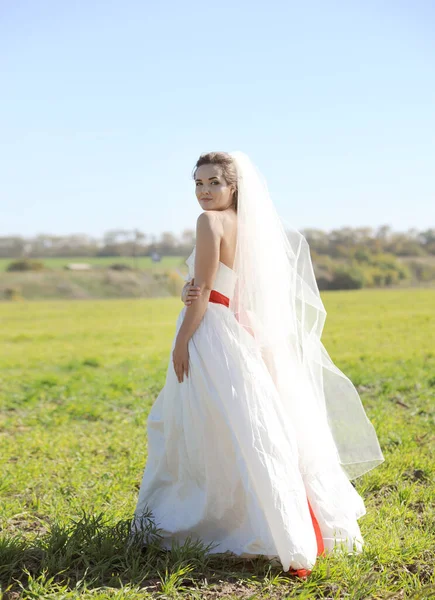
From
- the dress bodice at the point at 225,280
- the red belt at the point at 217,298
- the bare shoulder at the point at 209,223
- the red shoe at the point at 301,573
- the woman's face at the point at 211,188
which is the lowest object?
the red shoe at the point at 301,573

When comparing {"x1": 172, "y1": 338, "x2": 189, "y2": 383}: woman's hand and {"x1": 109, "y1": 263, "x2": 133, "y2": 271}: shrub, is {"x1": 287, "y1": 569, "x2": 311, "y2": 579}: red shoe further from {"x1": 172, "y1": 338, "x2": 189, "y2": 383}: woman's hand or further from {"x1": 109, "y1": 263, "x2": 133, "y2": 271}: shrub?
{"x1": 109, "y1": 263, "x2": 133, "y2": 271}: shrub

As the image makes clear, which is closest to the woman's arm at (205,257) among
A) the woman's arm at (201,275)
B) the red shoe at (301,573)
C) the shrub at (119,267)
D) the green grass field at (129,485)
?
the woman's arm at (201,275)

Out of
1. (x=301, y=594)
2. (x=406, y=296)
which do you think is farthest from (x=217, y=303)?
(x=406, y=296)

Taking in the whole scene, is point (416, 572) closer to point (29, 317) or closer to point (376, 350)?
point (376, 350)

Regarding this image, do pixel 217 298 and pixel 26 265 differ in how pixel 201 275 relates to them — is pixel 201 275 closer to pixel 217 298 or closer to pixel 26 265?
pixel 217 298

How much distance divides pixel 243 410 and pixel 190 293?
0.67 metres

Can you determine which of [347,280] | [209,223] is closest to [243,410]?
[209,223]

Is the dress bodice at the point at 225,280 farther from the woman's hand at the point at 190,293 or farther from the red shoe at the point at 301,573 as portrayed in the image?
the red shoe at the point at 301,573

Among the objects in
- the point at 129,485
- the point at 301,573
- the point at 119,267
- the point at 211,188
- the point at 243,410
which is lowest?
the point at 129,485

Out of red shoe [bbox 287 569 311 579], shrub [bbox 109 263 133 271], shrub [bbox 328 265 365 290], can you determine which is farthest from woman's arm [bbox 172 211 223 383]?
shrub [bbox 109 263 133 271]

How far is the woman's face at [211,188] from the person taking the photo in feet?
11.4

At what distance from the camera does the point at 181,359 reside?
345 centimetres

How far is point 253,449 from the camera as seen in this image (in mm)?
3232

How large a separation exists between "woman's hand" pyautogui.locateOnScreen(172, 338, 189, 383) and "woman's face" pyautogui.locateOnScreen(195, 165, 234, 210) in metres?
0.76
